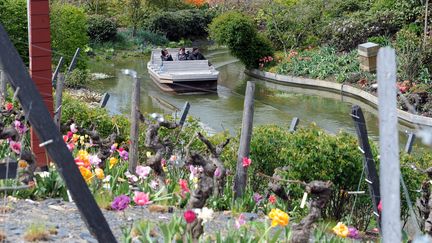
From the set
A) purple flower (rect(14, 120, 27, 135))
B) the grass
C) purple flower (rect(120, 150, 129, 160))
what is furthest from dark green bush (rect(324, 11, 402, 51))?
the grass

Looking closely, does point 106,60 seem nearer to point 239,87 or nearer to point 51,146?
point 239,87

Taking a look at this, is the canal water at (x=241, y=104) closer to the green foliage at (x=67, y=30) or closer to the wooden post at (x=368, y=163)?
the green foliage at (x=67, y=30)

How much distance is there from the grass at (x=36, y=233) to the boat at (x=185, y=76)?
16.7 meters

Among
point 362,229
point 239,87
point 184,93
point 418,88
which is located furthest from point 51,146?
point 239,87

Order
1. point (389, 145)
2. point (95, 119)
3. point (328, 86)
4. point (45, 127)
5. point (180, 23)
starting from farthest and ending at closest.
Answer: point (180, 23) → point (328, 86) → point (95, 119) → point (45, 127) → point (389, 145)

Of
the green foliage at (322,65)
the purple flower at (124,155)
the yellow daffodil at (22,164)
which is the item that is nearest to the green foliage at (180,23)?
the green foliage at (322,65)

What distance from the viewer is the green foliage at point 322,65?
23797 millimetres

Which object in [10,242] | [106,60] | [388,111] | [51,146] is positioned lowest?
[106,60]

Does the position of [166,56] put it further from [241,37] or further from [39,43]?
[39,43]

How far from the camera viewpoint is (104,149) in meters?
8.42

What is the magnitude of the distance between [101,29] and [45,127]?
32.6 metres

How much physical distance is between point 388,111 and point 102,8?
39495 mm

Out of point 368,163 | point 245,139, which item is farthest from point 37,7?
point 368,163

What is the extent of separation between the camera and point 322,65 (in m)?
25.0
